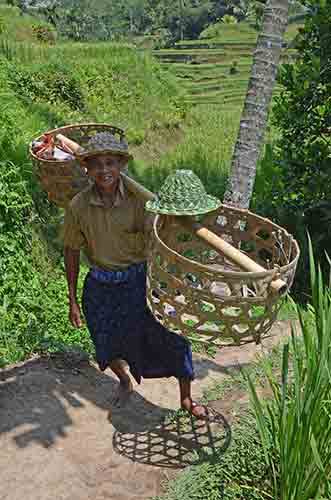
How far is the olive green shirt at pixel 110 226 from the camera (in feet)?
7.55

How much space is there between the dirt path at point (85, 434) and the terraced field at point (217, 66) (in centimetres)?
1764

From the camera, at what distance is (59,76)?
→ 888 cm

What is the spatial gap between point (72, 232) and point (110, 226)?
0.70ft

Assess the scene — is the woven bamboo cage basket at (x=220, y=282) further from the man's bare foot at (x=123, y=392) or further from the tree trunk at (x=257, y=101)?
the tree trunk at (x=257, y=101)

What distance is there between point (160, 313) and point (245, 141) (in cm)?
189

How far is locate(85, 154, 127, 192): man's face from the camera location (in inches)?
84.5

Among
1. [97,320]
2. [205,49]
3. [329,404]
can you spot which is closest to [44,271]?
[97,320]

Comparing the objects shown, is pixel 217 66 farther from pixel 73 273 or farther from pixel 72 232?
pixel 72 232

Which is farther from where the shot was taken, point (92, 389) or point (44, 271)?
point (44, 271)

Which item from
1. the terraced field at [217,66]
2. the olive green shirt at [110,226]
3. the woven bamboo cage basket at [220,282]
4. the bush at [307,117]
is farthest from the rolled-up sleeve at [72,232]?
the terraced field at [217,66]

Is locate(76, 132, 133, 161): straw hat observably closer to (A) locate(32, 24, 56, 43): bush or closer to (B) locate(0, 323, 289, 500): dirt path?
(B) locate(0, 323, 289, 500): dirt path

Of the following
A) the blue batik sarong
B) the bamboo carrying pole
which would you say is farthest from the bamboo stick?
the blue batik sarong

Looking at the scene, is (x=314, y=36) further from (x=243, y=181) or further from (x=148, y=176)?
(x=148, y=176)

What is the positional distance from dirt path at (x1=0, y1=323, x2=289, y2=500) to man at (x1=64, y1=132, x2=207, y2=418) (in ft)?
0.49
